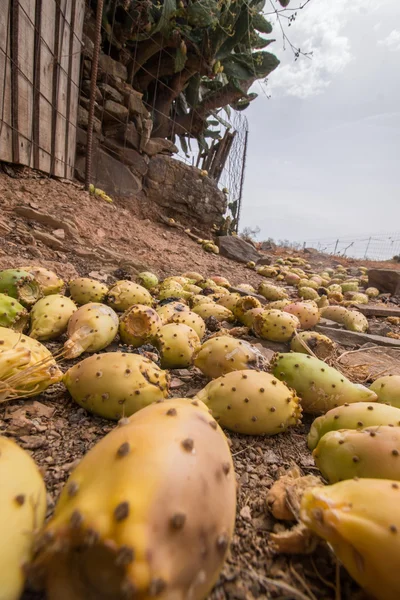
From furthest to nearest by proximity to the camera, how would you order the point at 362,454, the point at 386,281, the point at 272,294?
the point at 386,281, the point at 272,294, the point at 362,454

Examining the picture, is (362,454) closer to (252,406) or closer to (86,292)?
(252,406)

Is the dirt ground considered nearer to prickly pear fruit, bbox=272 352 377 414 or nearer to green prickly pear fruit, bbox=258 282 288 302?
prickly pear fruit, bbox=272 352 377 414

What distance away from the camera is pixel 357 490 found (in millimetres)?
676

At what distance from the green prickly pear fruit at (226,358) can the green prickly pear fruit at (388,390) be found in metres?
0.48

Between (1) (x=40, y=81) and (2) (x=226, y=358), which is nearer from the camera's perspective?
(2) (x=226, y=358)

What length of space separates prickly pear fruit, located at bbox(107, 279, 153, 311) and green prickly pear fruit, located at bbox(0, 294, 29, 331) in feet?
2.25

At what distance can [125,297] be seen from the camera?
2238mm

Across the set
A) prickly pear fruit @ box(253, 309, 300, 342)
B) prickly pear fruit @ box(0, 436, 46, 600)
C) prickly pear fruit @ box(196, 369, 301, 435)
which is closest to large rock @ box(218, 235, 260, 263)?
prickly pear fruit @ box(253, 309, 300, 342)

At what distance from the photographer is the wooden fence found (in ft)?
12.2

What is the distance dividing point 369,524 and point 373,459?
0.26m

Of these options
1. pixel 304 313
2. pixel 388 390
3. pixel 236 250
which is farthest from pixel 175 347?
pixel 236 250

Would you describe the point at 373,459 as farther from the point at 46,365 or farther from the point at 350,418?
the point at 46,365

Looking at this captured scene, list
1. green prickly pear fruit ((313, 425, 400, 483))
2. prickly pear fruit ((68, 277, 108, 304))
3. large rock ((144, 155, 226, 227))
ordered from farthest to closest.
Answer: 1. large rock ((144, 155, 226, 227))
2. prickly pear fruit ((68, 277, 108, 304))
3. green prickly pear fruit ((313, 425, 400, 483))

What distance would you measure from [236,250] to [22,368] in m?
7.00
